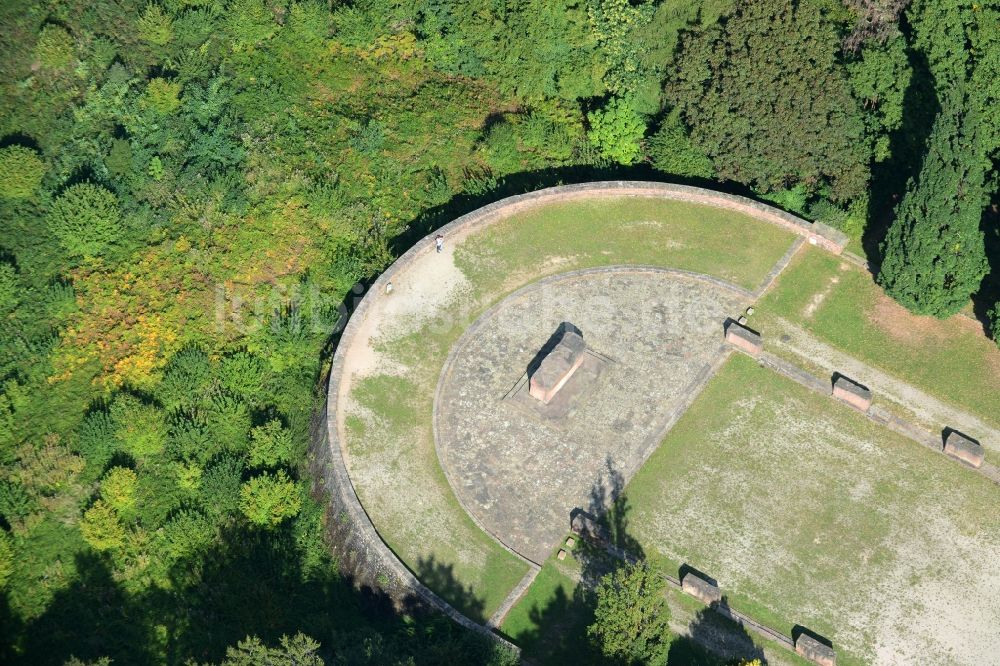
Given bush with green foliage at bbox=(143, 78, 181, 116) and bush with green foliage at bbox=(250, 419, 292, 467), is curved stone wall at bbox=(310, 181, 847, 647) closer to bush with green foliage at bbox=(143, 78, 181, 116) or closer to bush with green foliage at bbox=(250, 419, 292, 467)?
bush with green foliage at bbox=(250, 419, 292, 467)

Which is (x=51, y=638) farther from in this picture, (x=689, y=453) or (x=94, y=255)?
(x=689, y=453)

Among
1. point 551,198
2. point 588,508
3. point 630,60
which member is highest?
point 630,60

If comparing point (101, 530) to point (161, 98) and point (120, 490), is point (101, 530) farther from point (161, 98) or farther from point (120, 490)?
point (161, 98)

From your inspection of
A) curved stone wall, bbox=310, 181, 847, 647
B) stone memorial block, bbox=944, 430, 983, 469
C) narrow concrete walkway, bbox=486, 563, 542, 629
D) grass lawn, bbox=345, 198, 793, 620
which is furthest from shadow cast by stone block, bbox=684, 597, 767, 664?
stone memorial block, bbox=944, 430, 983, 469

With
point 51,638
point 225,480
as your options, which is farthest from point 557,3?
point 51,638

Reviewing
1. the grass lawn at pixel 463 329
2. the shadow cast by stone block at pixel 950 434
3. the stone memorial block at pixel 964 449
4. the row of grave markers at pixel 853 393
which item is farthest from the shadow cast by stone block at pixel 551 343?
the stone memorial block at pixel 964 449

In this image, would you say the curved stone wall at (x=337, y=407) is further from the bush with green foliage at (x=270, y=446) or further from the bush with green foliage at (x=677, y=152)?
the bush with green foliage at (x=677, y=152)
